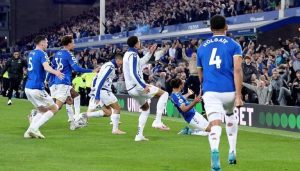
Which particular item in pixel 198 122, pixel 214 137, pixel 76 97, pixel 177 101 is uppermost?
pixel 214 137

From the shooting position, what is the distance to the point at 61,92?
17375mm

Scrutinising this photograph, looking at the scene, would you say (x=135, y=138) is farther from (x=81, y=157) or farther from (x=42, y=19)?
(x=42, y=19)

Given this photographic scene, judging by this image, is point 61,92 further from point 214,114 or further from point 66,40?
point 214,114

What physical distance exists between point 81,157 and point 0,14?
61877 millimetres

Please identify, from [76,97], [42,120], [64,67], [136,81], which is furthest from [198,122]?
[76,97]

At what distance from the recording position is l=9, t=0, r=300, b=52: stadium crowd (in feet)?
111

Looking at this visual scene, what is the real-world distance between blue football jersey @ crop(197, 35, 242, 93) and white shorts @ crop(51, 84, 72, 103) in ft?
24.6

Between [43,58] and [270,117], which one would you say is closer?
[43,58]

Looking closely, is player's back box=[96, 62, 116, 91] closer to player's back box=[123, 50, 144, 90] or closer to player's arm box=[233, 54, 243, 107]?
player's back box=[123, 50, 144, 90]

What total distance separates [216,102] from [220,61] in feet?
1.92

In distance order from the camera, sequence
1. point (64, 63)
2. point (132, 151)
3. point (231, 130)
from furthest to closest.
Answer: point (64, 63), point (132, 151), point (231, 130)

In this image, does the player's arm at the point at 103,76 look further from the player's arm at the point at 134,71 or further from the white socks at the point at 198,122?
the white socks at the point at 198,122

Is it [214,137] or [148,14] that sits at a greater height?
[148,14]

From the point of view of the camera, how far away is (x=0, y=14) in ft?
236
